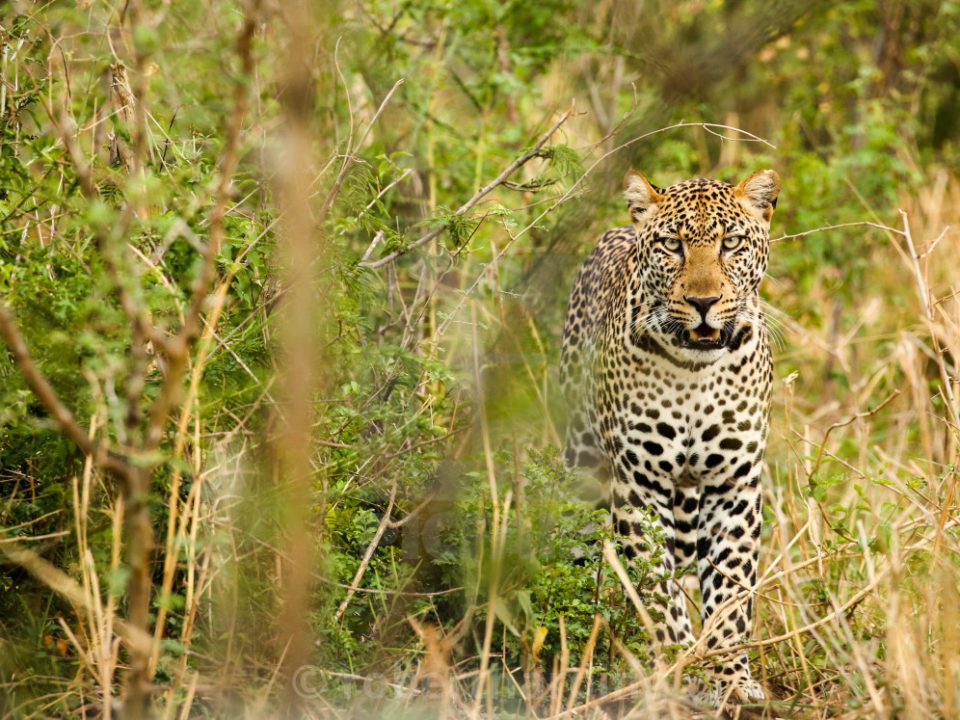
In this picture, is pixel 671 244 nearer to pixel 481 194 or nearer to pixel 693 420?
pixel 693 420

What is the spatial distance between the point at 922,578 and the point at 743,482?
31.9 inches

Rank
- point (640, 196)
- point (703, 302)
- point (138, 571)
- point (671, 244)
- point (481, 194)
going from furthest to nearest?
point (640, 196), point (671, 244), point (703, 302), point (481, 194), point (138, 571)

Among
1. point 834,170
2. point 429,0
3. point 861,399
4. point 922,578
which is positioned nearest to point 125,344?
point 922,578

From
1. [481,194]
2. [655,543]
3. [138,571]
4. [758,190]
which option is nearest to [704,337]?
[758,190]

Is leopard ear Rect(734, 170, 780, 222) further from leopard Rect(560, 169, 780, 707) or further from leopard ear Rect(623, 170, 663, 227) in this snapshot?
leopard ear Rect(623, 170, 663, 227)

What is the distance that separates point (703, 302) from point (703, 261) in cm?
20

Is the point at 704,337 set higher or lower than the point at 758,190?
lower

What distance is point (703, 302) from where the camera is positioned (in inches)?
199

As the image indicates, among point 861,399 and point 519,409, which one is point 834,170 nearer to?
point 861,399

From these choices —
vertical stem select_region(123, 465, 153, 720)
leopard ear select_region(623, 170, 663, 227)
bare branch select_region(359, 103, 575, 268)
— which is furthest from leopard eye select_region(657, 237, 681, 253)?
vertical stem select_region(123, 465, 153, 720)

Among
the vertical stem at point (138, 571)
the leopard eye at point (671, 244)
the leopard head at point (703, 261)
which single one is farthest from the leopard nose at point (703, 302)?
the vertical stem at point (138, 571)

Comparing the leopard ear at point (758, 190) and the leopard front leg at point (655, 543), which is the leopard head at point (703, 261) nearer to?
the leopard ear at point (758, 190)

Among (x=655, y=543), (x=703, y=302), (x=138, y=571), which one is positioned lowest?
(x=655, y=543)

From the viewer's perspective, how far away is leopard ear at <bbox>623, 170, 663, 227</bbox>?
18.3 ft
